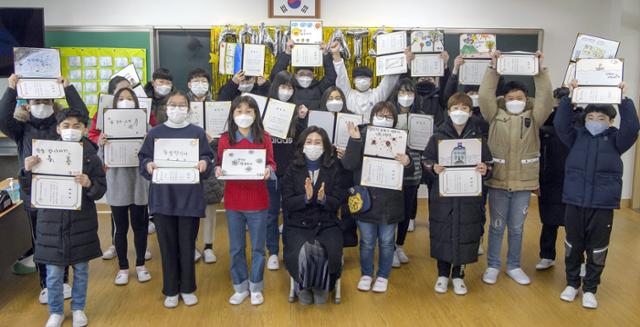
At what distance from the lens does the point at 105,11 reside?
19.4 ft

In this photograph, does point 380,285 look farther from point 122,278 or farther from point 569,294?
point 122,278

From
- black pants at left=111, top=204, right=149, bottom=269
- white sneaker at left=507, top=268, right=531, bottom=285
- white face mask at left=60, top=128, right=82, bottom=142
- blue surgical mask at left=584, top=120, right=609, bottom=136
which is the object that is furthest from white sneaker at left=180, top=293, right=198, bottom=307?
blue surgical mask at left=584, top=120, right=609, bottom=136

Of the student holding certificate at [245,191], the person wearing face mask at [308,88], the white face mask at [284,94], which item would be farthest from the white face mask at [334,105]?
the student holding certificate at [245,191]

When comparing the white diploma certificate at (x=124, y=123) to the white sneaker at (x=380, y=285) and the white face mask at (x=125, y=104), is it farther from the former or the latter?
the white sneaker at (x=380, y=285)

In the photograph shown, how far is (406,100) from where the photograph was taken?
422cm

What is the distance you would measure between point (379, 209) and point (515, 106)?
1.23m

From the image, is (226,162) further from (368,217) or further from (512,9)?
(512,9)

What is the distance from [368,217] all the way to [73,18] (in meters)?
4.17

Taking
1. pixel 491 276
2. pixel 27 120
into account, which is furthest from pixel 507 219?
pixel 27 120

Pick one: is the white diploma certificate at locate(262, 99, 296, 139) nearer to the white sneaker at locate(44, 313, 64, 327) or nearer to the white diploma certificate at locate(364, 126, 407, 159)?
the white diploma certificate at locate(364, 126, 407, 159)

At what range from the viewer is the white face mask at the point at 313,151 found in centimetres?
362

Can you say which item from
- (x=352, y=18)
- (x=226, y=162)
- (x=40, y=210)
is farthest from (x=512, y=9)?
(x=40, y=210)

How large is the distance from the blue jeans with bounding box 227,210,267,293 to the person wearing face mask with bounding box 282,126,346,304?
0.66 feet

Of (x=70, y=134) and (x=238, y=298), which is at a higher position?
(x=70, y=134)
